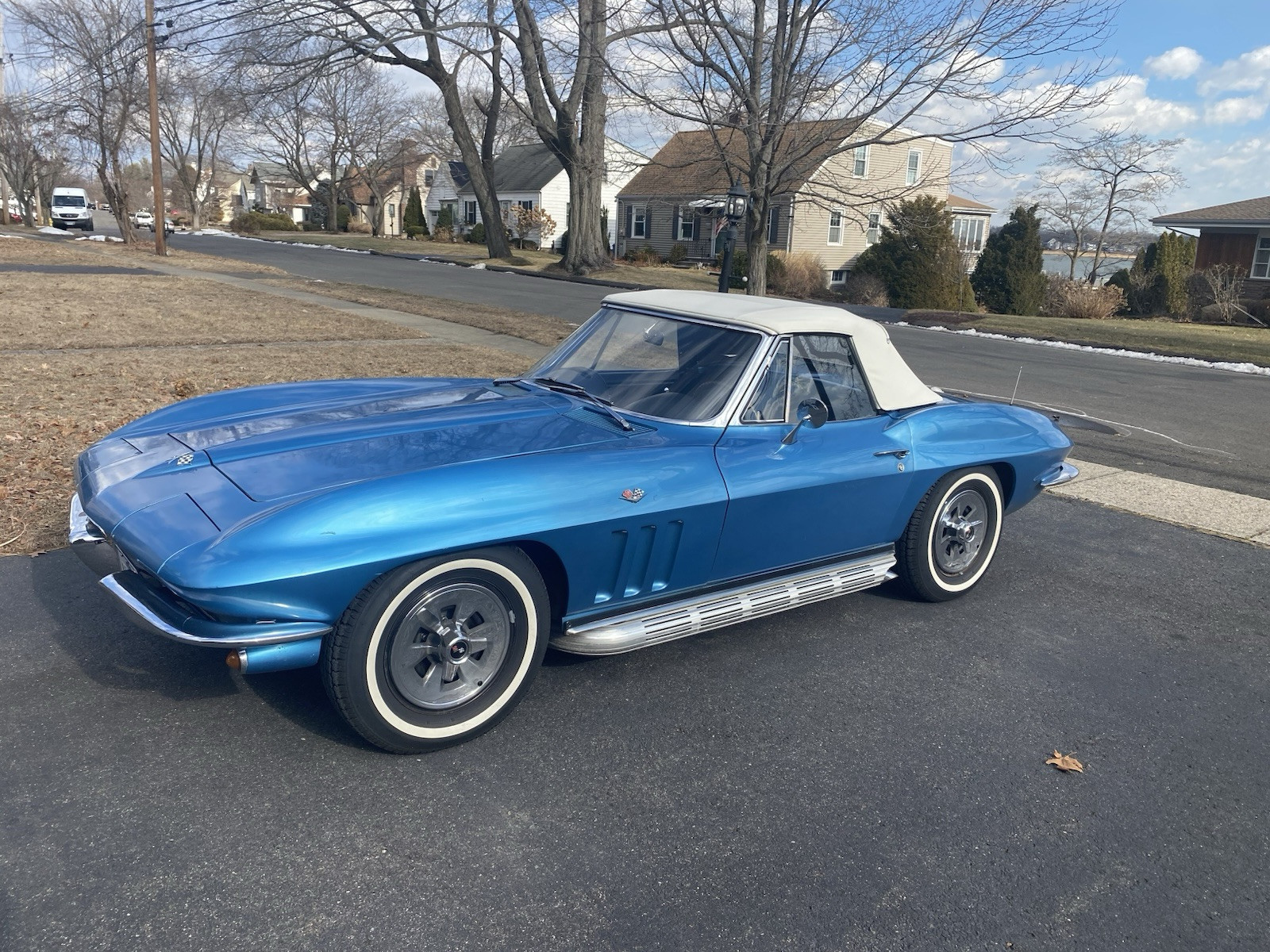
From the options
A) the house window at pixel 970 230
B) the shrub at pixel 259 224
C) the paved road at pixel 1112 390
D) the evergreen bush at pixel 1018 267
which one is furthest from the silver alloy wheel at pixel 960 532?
the shrub at pixel 259 224

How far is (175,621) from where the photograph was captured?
116 inches

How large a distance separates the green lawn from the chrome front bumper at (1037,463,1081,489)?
1358 cm

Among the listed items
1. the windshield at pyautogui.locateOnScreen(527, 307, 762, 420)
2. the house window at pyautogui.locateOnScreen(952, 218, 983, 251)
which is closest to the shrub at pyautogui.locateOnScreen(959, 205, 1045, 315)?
the house window at pyautogui.locateOnScreen(952, 218, 983, 251)

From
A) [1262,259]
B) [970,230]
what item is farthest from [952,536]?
[970,230]

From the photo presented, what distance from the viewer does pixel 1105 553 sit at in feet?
18.8

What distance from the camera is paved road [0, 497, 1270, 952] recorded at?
2504mm

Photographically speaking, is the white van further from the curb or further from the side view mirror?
the side view mirror

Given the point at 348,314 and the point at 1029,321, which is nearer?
the point at 348,314

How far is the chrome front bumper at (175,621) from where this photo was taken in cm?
287

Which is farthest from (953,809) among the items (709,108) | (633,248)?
(633,248)

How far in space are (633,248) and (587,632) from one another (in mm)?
43469

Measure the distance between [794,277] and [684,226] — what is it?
43.8 ft

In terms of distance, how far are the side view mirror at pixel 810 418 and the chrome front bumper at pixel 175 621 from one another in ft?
6.42

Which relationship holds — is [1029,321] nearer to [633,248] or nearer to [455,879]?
[455,879]
